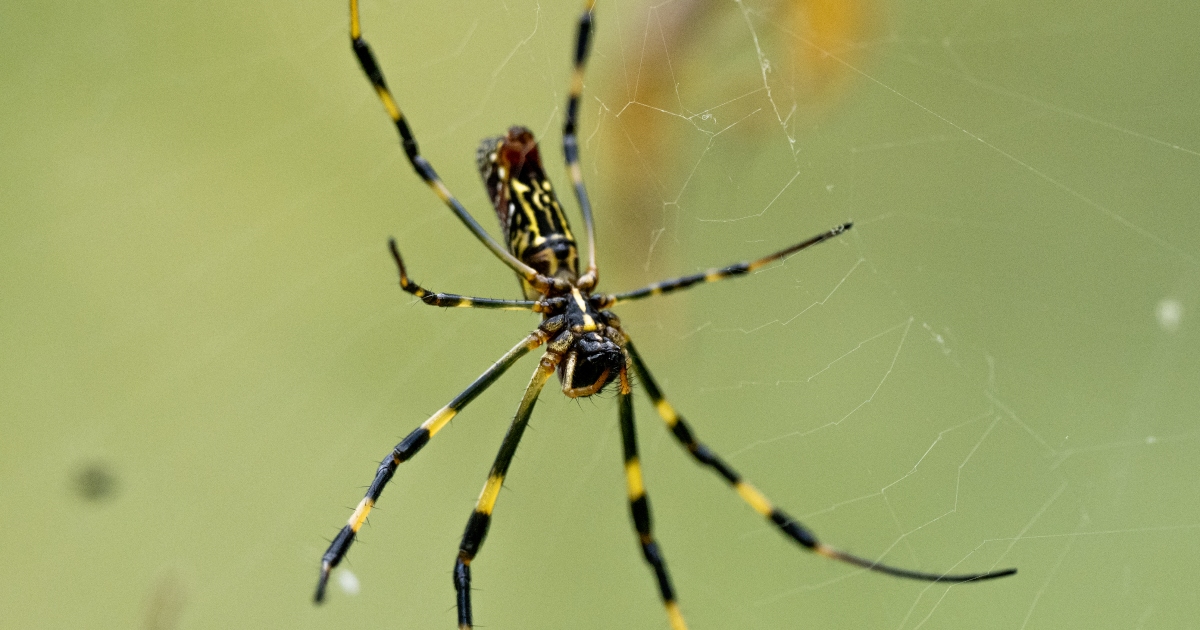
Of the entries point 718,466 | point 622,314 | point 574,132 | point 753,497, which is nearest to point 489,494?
point 718,466

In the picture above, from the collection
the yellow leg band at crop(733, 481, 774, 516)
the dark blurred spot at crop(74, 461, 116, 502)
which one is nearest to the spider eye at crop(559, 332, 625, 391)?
the yellow leg band at crop(733, 481, 774, 516)

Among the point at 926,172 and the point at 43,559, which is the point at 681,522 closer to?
the point at 926,172

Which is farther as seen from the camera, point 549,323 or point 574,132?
point 574,132

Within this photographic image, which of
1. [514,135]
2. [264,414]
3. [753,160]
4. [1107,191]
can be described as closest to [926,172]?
[1107,191]

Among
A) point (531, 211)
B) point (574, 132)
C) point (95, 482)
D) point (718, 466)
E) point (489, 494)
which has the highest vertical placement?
point (95, 482)

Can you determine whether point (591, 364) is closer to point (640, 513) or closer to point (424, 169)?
point (640, 513)

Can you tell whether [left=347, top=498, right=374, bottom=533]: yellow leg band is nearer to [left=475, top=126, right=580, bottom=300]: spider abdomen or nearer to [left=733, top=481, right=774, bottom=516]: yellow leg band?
[left=475, top=126, right=580, bottom=300]: spider abdomen
